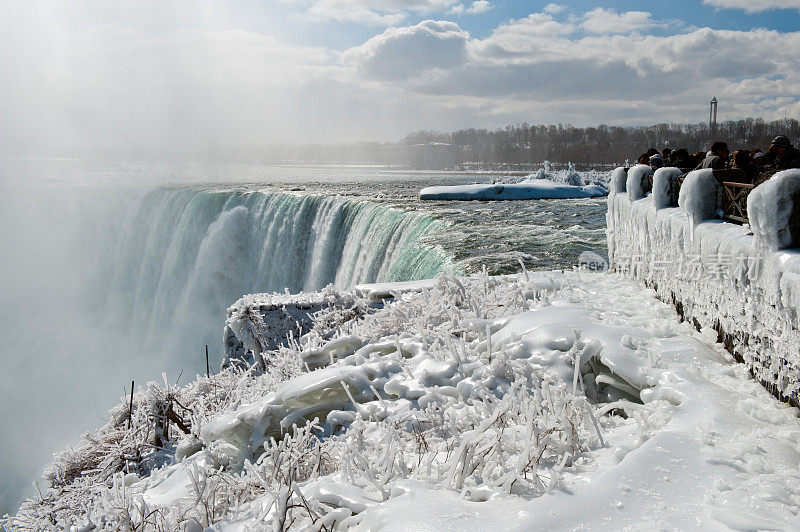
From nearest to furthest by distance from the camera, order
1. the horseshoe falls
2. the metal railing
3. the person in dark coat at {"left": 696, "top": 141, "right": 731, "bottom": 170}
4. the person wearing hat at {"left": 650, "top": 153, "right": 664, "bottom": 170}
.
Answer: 1. the metal railing
2. the person in dark coat at {"left": 696, "top": 141, "right": 731, "bottom": 170}
3. the person wearing hat at {"left": 650, "top": 153, "right": 664, "bottom": 170}
4. the horseshoe falls

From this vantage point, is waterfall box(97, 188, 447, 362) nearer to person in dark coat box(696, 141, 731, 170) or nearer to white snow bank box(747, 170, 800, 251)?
person in dark coat box(696, 141, 731, 170)

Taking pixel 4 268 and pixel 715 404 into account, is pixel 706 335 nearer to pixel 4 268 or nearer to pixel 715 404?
pixel 715 404

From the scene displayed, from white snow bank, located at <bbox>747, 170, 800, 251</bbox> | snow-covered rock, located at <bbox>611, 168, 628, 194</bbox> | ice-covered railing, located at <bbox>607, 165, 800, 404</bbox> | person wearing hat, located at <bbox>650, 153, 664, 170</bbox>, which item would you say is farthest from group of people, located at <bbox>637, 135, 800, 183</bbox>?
snow-covered rock, located at <bbox>611, 168, 628, 194</bbox>

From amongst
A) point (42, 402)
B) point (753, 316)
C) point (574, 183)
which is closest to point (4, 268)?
point (42, 402)

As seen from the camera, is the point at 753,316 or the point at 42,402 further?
the point at 42,402

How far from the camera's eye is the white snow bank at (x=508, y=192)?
94.9 ft

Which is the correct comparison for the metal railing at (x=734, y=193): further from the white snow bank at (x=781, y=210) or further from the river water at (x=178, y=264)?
the river water at (x=178, y=264)

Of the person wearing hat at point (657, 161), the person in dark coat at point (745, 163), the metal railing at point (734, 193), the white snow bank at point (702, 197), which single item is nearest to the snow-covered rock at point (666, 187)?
the person in dark coat at point (745, 163)

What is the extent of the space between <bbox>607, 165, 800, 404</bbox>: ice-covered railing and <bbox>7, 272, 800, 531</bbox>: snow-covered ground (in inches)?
9.3

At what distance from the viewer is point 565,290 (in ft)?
21.7

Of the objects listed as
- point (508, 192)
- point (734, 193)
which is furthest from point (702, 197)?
point (508, 192)

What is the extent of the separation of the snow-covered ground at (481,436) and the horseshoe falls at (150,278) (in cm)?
650

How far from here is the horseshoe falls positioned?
1912cm

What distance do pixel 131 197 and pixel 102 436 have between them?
35.1 m
